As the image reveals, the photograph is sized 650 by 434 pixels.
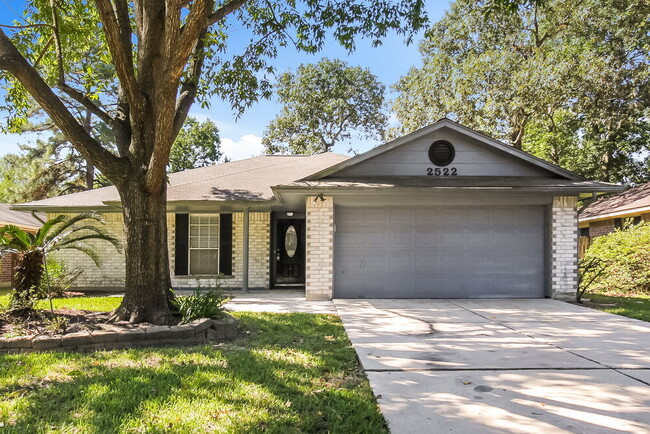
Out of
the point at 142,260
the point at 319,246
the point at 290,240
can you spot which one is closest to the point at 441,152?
the point at 319,246

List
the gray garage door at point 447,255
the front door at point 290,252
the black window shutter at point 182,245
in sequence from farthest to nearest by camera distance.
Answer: the front door at point 290,252, the black window shutter at point 182,245, the gray garage door at point 447,255

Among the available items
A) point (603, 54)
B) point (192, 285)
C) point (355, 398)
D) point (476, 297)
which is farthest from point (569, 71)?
point (355, 398)

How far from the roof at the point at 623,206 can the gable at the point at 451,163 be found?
19.4 ft

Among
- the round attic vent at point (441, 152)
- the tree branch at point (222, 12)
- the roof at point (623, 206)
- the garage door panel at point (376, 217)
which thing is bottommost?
the garage door panel at point (376, 217)

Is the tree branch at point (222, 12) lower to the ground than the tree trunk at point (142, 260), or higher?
higher

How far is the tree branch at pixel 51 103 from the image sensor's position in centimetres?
520

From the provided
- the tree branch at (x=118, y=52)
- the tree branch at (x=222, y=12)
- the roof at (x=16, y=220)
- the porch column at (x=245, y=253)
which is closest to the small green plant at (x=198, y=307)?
the tree branch at (x=118, y=52)

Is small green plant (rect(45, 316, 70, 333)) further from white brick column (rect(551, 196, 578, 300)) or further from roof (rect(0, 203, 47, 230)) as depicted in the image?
roof (rect(0, 203, 47, 230))

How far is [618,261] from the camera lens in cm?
1205

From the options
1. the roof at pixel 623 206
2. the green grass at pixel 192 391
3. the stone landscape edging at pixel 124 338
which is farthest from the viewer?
the roof at pixel 623 206

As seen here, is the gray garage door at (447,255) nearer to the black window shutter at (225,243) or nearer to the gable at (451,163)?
the gable at (451,163)

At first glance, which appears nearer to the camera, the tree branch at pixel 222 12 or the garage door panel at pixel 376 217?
the tree branch at pixel 222 12

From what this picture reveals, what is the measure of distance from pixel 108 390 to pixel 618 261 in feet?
44.5

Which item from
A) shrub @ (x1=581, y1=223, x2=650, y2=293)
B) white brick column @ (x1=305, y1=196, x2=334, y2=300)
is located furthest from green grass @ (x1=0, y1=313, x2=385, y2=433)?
shrub @ (x1=581, y1=223, x2=650, y2=293)
